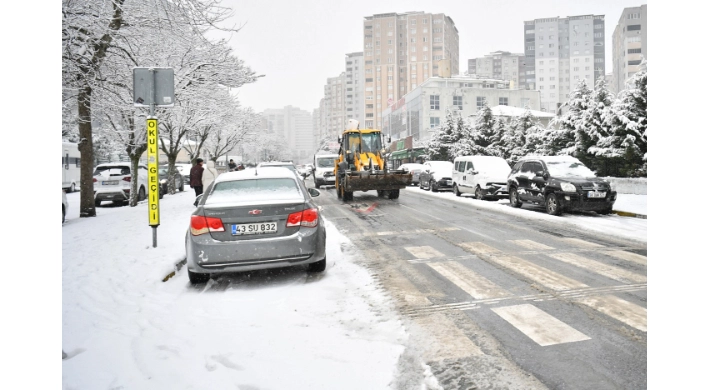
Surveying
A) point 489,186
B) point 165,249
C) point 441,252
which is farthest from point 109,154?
point 441,252

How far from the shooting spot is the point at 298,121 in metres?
161

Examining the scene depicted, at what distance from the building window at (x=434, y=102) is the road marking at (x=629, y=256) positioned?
5918cm

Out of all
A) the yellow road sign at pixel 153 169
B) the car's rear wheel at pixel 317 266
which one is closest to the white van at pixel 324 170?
the yellow road sign at pixel 153 169

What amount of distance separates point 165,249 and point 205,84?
362 inches

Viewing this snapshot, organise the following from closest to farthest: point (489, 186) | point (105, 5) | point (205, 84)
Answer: point (105, 5), point (205, 84), point (489, 186)

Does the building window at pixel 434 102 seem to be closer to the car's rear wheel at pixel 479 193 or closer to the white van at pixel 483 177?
the white van at pixel 483 177

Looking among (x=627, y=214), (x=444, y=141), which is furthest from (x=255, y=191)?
(x=444, y=141)

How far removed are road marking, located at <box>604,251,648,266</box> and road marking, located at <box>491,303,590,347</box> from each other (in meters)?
3.12

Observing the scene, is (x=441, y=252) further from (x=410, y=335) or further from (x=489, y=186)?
(x=489, y=186)

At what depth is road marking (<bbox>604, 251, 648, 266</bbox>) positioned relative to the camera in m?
6.98

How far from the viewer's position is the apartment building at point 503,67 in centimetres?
16388

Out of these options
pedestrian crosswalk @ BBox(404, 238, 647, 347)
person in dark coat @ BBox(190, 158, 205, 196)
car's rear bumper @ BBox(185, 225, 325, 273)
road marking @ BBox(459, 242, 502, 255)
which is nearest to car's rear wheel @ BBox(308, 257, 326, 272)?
car's rear bumper @ BBox(185, 225, 325, 273)

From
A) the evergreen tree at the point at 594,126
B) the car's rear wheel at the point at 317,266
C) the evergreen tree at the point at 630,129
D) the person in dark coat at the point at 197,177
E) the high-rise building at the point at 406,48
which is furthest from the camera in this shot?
the high-rise building at the point at 406,48
